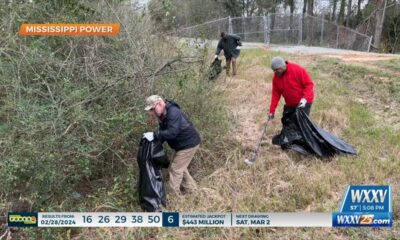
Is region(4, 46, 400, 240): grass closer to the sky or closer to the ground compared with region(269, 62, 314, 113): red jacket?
closer to the ground

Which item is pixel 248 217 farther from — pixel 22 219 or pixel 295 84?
pixel 22 219

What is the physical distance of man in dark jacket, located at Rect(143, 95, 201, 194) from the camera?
403cm

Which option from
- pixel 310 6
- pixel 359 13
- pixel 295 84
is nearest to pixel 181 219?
pixel 295 84

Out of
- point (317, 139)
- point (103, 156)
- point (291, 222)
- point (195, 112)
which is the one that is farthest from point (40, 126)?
point (317, 139)

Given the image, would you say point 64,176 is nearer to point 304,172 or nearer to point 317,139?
point 304,172

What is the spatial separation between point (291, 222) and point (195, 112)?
89.3 inches

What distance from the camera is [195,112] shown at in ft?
17.6

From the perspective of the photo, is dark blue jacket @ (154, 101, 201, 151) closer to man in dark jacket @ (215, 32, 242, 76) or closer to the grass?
the grass

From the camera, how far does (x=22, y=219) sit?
12.5ft

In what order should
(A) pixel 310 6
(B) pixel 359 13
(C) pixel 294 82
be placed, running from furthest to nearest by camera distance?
(A) pixel 310 6
(B) pixel 359 13
(C) pixel 294 82

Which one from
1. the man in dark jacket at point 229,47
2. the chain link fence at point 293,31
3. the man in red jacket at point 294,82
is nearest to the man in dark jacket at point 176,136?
the man in red jacket at point 294,82

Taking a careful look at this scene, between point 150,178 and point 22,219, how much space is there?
1329 millimetres

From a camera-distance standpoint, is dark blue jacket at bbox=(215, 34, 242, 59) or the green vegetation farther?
dark blue jacket at bbox=(215, 34, 242, 59)

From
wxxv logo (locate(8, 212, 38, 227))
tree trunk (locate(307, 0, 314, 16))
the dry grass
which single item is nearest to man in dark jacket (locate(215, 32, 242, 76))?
the dry grass
